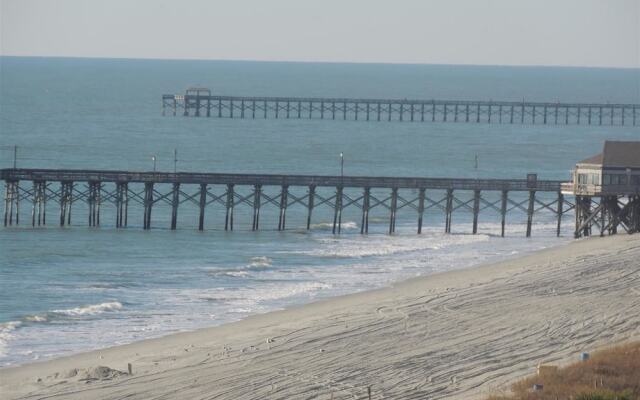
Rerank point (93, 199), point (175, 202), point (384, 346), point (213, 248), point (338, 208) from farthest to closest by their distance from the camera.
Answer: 1. point (338, 208)
2. point (93, 199)
3. point (175, 202)
4. point (213, 248)
5. point (384, 346)

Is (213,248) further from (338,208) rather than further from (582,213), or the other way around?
(582,213)

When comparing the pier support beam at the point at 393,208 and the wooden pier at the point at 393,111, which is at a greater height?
the wooden pier at the point at 393,111

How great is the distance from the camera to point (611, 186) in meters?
52.8

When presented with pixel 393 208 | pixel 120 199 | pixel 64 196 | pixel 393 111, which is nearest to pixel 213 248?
pixel 120 199

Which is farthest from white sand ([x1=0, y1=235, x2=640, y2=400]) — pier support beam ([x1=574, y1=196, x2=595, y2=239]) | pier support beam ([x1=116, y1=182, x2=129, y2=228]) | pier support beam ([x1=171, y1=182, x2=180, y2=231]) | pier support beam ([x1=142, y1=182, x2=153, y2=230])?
pier support beam ([x1=116, y1=182, x2=129, y2=228])

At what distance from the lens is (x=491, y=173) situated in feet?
287

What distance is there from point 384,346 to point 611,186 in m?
22.7

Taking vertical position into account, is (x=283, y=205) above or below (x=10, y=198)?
above

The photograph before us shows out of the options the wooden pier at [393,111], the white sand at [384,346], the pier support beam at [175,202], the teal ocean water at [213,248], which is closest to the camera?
the white sand at [384,346]

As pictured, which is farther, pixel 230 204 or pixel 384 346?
pixel 230 204

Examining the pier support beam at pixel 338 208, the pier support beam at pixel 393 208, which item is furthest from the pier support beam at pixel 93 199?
the pier support beam at pixel 393 208

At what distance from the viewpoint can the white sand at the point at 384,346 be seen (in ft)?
94.8

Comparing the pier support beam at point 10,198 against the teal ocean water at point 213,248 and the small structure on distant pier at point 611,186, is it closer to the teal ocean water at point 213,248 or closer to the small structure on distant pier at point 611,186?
the teal ocean water at point 213,248

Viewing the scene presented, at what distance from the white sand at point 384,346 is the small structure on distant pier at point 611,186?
10.8 metres
